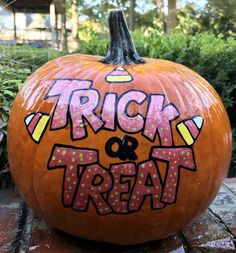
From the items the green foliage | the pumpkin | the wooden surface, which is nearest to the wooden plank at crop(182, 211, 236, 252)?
the wooden surface

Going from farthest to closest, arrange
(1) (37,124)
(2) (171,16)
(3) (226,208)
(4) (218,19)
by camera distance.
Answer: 1. (4) (218,19)
2. (2) (171,16)
3. (3) (226,208)
4. (1) (37,124)

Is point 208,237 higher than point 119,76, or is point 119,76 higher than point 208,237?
point 119,76

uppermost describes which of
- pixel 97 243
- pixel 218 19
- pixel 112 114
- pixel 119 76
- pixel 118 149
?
pixel 218 19

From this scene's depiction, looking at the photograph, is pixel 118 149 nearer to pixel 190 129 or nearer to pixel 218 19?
pixel 190 129

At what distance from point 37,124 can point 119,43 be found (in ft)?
1.70

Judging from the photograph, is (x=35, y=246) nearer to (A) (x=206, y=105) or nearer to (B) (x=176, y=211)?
A: (B) (x=176, y=211)

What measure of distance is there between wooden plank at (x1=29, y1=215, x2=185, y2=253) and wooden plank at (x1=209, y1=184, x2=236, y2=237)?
0.96 feet

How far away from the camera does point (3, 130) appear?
2562 mm

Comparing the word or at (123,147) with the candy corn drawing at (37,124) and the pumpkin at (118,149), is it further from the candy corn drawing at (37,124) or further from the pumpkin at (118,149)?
the candy corn drawing at (37,124)

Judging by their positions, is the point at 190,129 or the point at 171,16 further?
the point at 171,16

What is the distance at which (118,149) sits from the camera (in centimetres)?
158

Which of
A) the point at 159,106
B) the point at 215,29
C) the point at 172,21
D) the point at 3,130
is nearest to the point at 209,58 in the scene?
the point at 3,130

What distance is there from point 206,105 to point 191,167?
0.28 meters

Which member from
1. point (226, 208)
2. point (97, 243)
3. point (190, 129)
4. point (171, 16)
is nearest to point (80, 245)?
point (97, 243)
